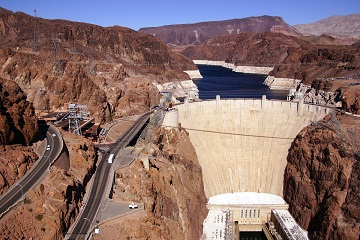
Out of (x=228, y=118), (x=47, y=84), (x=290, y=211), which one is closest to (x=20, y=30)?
(x=47, y=84)

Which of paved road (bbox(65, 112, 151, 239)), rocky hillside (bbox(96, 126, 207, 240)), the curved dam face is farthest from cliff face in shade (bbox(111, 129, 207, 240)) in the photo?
the curved dam face

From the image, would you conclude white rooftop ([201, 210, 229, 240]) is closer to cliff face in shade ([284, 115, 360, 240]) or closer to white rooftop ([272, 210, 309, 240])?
white rooftop ([272, 210, 309, 240])

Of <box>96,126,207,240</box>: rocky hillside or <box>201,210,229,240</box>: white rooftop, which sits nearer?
<box>96,126,207,240</box>: rocky hillside

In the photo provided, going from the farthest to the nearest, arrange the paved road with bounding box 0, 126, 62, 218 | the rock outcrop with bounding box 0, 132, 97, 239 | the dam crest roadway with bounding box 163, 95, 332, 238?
the dam crest roadway with bounding box 163, 95, 332, 238, the paved road with bounding box 0, 126, 62, 218, the rock outcrop with bounding box 0, 132, 97, 239

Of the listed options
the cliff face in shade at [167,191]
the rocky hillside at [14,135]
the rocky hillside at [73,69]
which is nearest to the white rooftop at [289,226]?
the cliff face in shade at [167,191]

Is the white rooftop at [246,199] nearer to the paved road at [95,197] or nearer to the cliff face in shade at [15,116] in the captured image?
the paved road at [95,197]

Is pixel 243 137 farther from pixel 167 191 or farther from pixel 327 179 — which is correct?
pixel 167 191

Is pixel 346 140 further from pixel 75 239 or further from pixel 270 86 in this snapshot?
pixel 270 86
